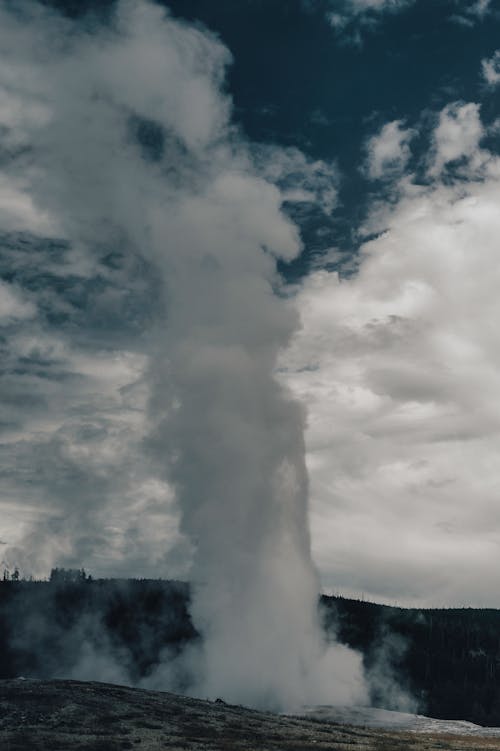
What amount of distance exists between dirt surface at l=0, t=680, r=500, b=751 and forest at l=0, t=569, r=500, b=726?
182ft

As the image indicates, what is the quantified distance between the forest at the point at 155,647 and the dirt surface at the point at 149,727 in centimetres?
5539

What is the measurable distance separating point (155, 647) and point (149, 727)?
350 feet

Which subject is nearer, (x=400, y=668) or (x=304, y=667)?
(x=304, y=667)

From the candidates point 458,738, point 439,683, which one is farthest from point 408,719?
point 439,683

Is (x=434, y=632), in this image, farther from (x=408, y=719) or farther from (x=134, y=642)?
(x=408, y=719)

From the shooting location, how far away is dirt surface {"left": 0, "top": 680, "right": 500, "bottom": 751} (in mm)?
59562

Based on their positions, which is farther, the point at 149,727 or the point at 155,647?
the point at 155,647

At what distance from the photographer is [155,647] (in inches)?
6644

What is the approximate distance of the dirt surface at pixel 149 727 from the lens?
59.6 meters

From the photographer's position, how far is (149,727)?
6669cm

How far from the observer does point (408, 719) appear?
105 meters

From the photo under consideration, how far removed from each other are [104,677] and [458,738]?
74.7 metres

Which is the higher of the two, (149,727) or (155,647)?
(155,647)

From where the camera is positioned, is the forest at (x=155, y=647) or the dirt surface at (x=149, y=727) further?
the forest at (x=155, y=647)
